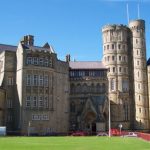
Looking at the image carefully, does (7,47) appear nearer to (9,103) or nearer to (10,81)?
(10,81)

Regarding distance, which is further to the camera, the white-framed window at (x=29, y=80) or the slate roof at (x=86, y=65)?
the slate roof at (x=86, y=65)

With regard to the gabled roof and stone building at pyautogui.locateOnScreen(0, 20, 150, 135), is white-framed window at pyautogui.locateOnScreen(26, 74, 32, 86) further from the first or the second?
the gabled roof

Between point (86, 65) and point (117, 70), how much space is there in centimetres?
964

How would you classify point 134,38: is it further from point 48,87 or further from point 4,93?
point 4,93

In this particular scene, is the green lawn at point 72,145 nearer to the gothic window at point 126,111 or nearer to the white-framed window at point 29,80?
the white-framed window at point 29,80

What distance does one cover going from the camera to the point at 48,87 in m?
96.6

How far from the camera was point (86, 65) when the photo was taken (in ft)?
390

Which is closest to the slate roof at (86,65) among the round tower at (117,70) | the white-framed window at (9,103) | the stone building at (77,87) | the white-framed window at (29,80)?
the stone building at (77,87)

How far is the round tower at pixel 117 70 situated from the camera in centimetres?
11325

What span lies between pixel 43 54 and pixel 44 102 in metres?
11.7

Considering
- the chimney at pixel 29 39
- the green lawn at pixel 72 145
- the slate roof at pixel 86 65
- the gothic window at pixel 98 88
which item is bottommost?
the green lawn at pixel 72 145

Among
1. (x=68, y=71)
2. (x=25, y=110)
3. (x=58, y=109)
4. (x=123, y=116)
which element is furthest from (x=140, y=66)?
(x=25, y=110)

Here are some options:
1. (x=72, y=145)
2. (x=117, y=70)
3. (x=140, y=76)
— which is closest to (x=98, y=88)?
(x=117, y=70)

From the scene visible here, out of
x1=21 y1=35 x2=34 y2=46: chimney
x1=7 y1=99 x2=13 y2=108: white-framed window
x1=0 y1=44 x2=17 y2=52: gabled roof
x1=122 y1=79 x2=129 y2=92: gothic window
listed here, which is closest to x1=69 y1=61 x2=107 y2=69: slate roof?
x1=122 y1=79 x2=129 y2=92: gothic window
